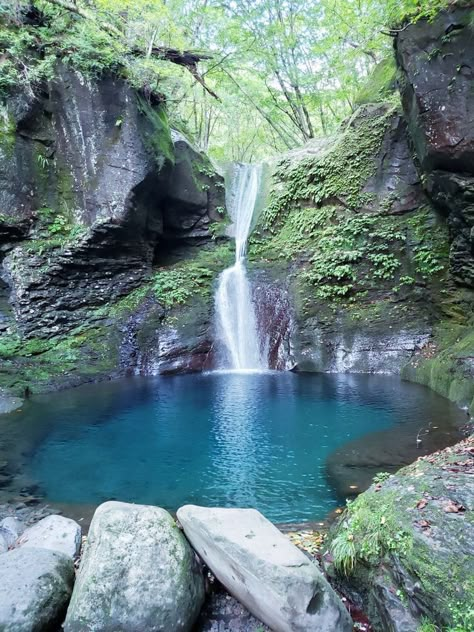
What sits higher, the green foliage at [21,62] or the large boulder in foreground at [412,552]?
the green foliage at [21,62]

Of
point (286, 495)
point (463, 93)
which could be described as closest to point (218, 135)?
point (463, 93)

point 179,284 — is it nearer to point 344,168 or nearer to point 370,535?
point 344,168

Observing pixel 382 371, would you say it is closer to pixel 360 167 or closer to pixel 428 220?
pixel 428 220

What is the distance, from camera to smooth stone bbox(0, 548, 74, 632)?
2.43m

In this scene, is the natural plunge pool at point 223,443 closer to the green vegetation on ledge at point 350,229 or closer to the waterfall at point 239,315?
the waterfall at point 239,315

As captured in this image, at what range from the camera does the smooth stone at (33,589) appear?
2426 mm

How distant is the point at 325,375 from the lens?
12.1 meters

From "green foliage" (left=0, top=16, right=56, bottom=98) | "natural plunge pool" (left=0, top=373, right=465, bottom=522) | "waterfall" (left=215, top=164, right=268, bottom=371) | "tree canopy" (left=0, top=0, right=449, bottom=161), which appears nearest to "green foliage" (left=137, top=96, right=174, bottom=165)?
"tree canopy" (left=0, top=0, right=449, bottom=161)

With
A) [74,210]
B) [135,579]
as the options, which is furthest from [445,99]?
[135,579]

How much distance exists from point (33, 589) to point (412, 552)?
2273 millimetres

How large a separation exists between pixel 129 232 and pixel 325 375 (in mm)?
7827

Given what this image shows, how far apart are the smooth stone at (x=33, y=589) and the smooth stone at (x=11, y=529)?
1192 mm

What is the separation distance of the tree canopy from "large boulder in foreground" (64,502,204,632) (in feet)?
34.8

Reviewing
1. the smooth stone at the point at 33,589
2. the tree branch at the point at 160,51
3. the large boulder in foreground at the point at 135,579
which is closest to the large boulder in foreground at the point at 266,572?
the large boulder in foreground at the point at 135,579
